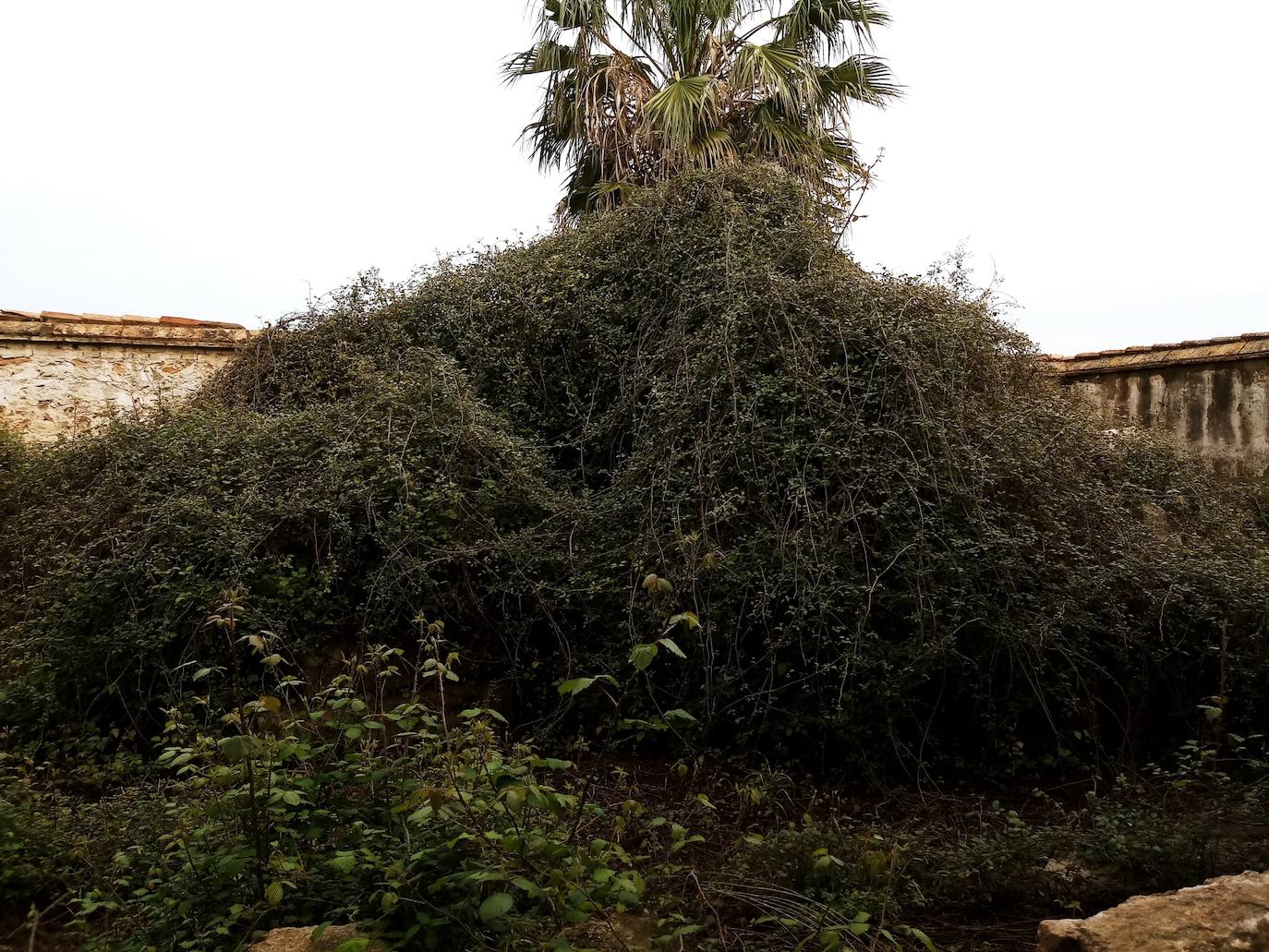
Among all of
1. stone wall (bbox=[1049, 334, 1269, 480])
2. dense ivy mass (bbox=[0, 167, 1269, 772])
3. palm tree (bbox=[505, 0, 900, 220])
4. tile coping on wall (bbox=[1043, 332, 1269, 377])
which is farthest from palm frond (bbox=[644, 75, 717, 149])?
stone wall (bbox=[1049, 334, 1269, 480])

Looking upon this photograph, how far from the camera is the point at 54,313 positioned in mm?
9414

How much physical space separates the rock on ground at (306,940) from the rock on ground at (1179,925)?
190 cm

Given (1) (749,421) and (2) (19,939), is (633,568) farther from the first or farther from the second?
(2) (19,939)

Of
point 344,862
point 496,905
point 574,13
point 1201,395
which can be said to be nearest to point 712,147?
point 574,13

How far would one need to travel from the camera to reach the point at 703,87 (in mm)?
10516

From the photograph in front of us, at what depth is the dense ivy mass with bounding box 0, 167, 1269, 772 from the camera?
5.11 meters

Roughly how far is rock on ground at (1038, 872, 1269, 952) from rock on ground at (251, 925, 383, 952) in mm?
1903

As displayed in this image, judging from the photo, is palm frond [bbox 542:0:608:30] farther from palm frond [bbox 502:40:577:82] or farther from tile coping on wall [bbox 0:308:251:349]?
tile coping on wall [bbox 0:308:251:349]

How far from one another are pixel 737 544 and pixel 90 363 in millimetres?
7308

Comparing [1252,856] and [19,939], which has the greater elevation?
[1252,856]

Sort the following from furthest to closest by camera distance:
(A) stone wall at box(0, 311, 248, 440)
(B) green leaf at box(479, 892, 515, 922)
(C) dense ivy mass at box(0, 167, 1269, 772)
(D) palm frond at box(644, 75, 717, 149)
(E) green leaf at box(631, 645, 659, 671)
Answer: (D) palm frond at box(644, 75, 717, 149), (A) stone wall at box(0, 311, 248, 440), (C) dense ivy mass at box(0, 167, 1269, 772), (E) green leaf at box(631, 645, 659, 671), (B) green leaf at box(479, 892, 515, 922)

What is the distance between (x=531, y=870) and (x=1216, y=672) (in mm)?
4333

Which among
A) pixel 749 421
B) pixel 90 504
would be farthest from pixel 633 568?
pixel 90 504

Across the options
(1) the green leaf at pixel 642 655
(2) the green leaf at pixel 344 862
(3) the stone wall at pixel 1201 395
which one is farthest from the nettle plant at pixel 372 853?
(3) the stone wall at pixel 1201 395
